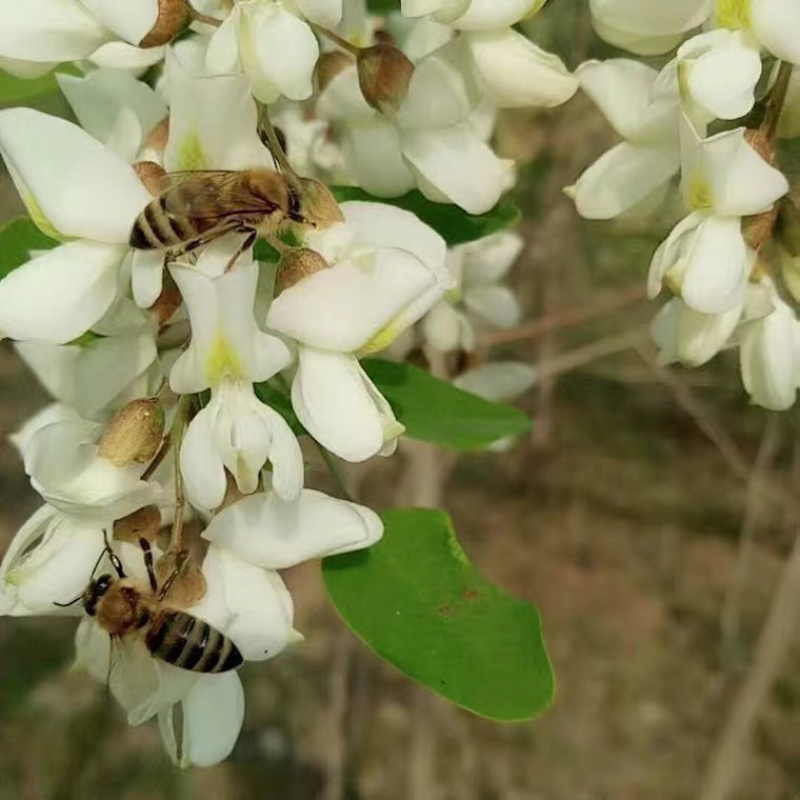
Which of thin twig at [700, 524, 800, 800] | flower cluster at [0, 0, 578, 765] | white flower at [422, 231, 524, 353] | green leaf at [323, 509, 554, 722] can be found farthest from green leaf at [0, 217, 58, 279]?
thin twig at [700, 524, 800, 800]

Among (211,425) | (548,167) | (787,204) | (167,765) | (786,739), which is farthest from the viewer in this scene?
(786,739)

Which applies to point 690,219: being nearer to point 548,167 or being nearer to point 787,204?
point 787,204

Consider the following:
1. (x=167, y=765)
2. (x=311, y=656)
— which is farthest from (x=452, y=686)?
(x=311, y=656)

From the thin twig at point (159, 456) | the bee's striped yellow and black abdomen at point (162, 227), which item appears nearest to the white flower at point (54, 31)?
the bee's striped yellow and black abdomen at point (162, 227)

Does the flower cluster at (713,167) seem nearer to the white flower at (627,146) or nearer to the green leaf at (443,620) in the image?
the white flower at (627,146)

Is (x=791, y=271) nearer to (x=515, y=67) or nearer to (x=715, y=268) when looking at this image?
(x=715, y=268)

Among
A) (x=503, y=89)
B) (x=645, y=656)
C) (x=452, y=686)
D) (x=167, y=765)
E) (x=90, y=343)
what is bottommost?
(x=645, y=656)

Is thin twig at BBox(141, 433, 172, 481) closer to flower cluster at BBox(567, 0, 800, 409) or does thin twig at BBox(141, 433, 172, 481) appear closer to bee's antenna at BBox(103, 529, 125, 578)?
bee's antenna at BBox(103, 529, 125, 578)
